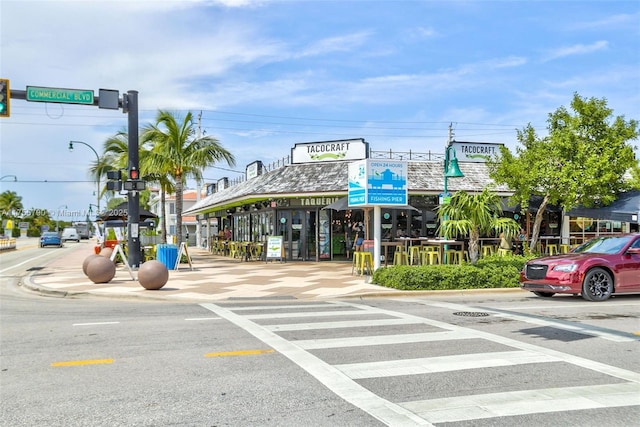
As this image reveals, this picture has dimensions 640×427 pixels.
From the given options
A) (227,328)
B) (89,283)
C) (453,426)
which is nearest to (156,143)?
(89,283)

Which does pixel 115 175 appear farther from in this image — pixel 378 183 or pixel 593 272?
pixel 593 272

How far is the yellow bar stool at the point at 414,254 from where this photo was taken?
67.2 ft

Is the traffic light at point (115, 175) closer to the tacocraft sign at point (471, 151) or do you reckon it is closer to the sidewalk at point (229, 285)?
the sidewalk at point (229, 285)

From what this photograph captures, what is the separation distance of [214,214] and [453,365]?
120ft

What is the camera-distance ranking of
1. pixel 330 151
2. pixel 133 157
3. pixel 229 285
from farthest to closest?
pixel 330 151 < pixel 133 157 < pixel 229 285

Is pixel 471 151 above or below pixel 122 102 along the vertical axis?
below

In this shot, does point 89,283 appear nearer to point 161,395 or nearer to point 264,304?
point 264,304

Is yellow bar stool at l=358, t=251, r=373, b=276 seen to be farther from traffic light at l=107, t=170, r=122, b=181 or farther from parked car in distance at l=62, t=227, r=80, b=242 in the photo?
parked car in distance at l=62, t=227, r=80, b=242

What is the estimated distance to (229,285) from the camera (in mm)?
16531

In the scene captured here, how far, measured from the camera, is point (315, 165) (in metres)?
27.9

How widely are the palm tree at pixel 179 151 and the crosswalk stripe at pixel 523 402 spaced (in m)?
21.7

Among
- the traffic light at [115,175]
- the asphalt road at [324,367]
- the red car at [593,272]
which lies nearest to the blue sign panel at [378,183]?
the red car at [593,272]

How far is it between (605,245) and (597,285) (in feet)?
3.94

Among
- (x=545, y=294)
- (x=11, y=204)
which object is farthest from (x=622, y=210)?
(x=11, y=204)
